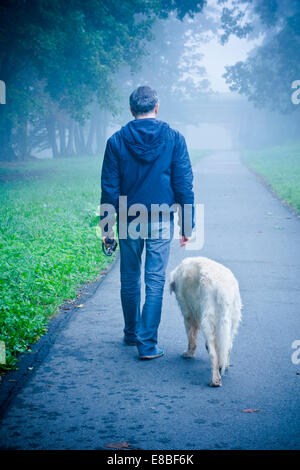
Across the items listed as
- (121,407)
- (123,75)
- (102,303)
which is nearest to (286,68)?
(123,75)

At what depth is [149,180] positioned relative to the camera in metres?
4.21

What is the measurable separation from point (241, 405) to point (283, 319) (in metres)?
1.93

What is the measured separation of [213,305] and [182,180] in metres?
1.07

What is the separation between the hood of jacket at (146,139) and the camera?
13.5 ft

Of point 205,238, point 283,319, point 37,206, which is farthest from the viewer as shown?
point 37,206

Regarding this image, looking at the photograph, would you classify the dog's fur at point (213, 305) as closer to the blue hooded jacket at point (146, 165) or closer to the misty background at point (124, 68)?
the blue hooded jacket at point (146, 165)

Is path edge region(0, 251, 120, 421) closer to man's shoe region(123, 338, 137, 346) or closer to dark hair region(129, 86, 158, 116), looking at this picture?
man's shoe region(123, 338, 137, 346)

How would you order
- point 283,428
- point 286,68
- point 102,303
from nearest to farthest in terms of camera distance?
point 283,428 → point 102,303 → point 286,68

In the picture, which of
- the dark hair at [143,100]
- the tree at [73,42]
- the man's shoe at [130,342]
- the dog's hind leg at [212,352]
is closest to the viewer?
the dog's hind leg at [212,352]

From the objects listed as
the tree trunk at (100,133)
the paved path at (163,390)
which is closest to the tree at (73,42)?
the paved path at (163,390)

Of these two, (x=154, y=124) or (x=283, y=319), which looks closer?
(x=154, y=124)

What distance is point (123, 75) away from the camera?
155ft
